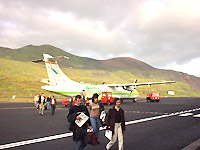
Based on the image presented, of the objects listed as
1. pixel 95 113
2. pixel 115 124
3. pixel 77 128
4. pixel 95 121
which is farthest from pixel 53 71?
pixel 77 128

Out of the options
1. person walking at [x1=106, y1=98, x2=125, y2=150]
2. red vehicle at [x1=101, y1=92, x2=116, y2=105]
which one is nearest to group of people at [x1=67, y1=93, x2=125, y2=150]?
person walking at [x1=106, y1=98, x2=125, y2=150]

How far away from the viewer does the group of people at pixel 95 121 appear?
6.48 metres

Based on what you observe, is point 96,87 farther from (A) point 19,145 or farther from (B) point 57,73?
(A) point 19,145

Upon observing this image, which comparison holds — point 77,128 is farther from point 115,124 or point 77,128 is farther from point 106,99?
point 106,99

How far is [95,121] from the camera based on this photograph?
962 centimetres

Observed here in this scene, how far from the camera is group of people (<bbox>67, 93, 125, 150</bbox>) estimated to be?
648cm

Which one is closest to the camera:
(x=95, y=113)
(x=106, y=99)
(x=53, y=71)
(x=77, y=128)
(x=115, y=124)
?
(x=77, y=128)

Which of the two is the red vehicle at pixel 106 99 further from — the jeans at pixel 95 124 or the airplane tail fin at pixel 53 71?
the jeans at pixel 95 124

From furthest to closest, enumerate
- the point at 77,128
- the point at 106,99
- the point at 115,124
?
the point at 106,99 → the point at 115,124 → the point at 77,128

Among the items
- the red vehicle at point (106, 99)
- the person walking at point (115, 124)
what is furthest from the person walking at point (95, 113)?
the red vehicle at point (106, 99)

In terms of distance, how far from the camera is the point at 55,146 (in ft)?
28.2

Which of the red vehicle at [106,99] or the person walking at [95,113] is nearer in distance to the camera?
the person walking at [95,113]

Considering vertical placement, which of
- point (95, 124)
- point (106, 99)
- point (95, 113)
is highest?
point (106, 99)

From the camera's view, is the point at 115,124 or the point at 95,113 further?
the point at 95,113
